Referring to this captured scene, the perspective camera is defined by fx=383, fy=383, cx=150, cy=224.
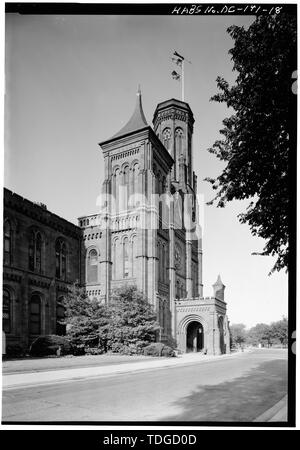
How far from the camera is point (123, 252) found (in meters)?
36.2

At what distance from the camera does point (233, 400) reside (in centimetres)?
961

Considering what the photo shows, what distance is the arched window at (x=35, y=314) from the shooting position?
27.4 meters

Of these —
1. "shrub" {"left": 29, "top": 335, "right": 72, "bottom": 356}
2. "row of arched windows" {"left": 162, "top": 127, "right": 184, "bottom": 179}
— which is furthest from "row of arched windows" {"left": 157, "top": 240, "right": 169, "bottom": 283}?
"shrub" {"left": 29, "top": 335, "right": 72, "bottom": 356}

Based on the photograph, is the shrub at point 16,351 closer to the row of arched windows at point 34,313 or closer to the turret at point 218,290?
the row of arched windows at point 34,313

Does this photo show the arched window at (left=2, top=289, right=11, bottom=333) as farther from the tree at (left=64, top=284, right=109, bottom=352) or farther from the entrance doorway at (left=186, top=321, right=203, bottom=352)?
the entrance doorway at (left=186, top=321, right=203, bottom=352)

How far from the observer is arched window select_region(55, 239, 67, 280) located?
3212 centimetres

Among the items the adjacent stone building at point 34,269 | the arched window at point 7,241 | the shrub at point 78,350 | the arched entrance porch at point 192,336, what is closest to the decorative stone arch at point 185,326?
the arched entrance porch at point 192,336

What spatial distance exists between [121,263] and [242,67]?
95.5 ft

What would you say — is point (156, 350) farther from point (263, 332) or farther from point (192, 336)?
point (192, 336)

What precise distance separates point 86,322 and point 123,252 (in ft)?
34.5

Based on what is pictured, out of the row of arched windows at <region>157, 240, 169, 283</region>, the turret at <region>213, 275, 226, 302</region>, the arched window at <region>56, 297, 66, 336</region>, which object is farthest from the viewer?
the turret at <region>213, 275, 226, 302</region>

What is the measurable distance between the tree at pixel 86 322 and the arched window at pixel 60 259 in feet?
9.51

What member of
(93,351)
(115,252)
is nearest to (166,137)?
(115,252)
